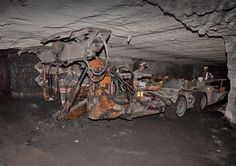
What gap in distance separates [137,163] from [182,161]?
1145mm

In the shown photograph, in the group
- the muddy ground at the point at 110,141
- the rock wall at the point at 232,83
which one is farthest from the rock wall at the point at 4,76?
the rock wall at the point at 232,83

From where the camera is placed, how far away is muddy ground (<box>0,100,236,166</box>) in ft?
14.1

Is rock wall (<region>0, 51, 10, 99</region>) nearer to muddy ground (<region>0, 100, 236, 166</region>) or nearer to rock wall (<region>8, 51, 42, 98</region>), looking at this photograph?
rock wall (<region>8, 51, 42, 98</region>)

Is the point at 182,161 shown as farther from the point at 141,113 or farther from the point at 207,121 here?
the point at 207,121

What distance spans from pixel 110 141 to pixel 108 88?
1.80 meters

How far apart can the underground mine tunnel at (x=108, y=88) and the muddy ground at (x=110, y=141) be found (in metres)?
0.03

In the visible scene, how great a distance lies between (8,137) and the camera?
5.30m

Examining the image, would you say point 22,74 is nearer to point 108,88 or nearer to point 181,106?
point 108,88

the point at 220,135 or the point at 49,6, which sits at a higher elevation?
the point at 49,6

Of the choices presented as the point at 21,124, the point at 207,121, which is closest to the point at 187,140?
the point at 207,121

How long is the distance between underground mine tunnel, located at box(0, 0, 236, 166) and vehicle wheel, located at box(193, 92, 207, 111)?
0.06 metres

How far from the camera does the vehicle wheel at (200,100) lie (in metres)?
8.79

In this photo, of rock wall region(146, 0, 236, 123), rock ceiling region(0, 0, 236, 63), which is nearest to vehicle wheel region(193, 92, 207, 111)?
rock wall region(146, 0, 236, 123)

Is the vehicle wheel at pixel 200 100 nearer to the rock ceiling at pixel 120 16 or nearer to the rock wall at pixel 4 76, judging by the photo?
the rock ceiling at pixel 120 16
